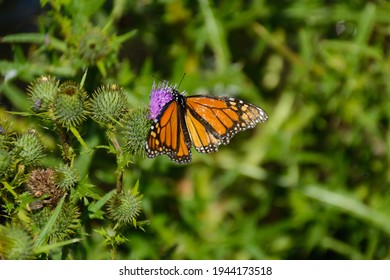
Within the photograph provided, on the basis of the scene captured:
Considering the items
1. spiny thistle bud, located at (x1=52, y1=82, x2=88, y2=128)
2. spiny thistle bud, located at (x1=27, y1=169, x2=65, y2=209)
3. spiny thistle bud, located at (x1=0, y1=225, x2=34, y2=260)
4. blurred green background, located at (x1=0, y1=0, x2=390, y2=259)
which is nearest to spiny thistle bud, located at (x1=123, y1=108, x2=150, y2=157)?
spiny thistle bud, located at (x1=52, y1=82, x2=88, y2=128)

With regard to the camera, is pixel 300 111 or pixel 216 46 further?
pixel 300 111

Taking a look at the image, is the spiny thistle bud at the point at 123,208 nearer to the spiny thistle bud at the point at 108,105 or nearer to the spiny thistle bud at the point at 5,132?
the spiny thistle bud at the point at 108,105

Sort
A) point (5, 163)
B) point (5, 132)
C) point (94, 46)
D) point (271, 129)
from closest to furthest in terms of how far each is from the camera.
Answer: point (5, 163) → point (5, 132) → point (94, 46) → point (271, 129)

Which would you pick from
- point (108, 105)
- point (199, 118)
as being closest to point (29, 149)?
point (108, 105)

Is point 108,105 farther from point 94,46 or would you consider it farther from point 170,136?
point 94,46
